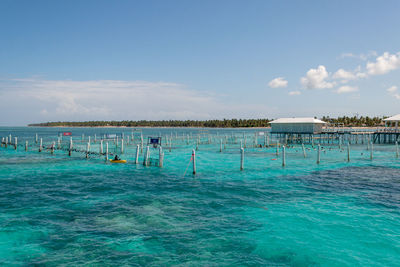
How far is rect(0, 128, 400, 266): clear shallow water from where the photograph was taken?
41.8 feet

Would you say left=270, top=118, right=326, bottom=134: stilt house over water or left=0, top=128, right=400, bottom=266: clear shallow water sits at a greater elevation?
left=270, top=118, right=326, bottom=134: stilt house over water

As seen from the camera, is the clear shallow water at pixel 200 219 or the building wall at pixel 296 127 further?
the building wall at pixel 296 127

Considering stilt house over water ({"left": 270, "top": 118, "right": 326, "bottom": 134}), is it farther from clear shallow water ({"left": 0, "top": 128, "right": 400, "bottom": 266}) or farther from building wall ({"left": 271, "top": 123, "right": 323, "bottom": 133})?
clear shallow water ({"left": 0, "top": 128, "right": 400, "bottom": 266})

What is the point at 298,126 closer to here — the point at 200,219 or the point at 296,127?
the point at 296,127

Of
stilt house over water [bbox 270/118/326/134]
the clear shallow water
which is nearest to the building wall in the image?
stilt house over water [bbox 270/118/326/134]

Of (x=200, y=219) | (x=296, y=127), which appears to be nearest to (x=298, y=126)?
(x=296, y=127)

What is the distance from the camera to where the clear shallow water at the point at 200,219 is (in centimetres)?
1273

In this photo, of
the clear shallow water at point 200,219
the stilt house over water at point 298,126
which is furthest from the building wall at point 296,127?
the clear shallow water at point 200,219

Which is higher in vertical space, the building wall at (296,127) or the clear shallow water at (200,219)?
the building wall at (296,127)

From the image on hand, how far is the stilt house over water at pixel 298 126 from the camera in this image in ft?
220

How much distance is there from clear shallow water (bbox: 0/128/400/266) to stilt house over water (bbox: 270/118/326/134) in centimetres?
3780

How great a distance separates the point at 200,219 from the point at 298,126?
57593 millimetres

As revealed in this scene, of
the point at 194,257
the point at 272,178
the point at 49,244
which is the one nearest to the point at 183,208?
the point at 194,257

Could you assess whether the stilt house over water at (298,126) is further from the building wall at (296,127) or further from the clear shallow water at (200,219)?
the clear shallow water at (200,219)
